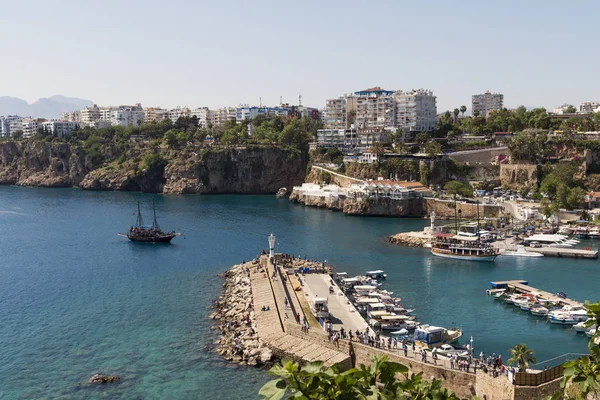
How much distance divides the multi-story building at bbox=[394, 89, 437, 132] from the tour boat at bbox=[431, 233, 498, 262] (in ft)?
198

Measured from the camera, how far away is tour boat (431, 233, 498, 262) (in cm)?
5272

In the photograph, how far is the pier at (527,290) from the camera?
38.2 meters

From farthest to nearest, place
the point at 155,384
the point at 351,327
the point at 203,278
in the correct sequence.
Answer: the point at 203,278
the point at 351,327
the point at 155,384

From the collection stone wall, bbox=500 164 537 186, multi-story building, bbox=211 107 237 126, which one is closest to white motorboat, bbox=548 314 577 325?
stone wall, bbox=500 164 537 186

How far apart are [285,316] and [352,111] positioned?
103145mm

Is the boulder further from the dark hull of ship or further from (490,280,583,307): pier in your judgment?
the dark hull of ship

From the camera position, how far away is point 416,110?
115m

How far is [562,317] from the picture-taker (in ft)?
115

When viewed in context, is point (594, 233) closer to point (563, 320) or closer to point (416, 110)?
point (563, 320)

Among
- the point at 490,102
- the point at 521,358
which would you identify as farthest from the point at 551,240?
the point at 490,102

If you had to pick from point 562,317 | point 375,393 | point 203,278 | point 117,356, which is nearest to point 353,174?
point 203,278

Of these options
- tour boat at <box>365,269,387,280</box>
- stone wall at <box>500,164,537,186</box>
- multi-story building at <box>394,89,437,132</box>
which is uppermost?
multi-story building at <box>394,89,437,132</box>

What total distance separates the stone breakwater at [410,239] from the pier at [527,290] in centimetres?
1663

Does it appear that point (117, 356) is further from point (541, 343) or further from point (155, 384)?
point (541, 343)
